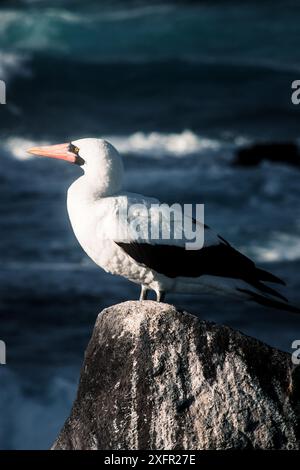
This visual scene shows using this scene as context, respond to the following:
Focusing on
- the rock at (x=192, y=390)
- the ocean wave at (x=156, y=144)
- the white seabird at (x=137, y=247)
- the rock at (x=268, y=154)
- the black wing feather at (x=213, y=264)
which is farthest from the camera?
the rock at (x=268, y=154)

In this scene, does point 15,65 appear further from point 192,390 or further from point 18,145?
point 192,390

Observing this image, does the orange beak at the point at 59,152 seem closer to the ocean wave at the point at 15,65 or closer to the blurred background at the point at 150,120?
the blurred background at the point at 150,120

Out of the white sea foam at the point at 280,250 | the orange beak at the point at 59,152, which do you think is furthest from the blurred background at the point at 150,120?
the orange beak at the point at 59,152

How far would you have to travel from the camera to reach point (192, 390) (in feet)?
36.3

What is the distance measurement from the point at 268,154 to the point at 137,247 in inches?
1130

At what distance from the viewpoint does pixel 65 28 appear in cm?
4362

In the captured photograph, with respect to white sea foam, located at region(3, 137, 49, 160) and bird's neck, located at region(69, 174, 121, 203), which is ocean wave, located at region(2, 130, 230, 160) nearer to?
white sea foam, located at region(3, 137, 49, 160)

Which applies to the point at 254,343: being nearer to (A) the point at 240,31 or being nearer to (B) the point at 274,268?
(B) the point at 274,268

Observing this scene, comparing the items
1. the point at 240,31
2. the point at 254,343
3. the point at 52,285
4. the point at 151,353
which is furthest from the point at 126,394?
the point at 240,31

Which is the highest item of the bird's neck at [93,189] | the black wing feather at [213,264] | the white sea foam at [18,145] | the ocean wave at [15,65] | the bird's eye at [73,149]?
the ocean wave at [15,65]

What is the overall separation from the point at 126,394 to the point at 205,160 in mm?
28421

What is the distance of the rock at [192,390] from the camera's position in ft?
36.2

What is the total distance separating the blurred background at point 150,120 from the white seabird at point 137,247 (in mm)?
18559

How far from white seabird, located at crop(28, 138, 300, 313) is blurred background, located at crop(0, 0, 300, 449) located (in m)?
18.6
